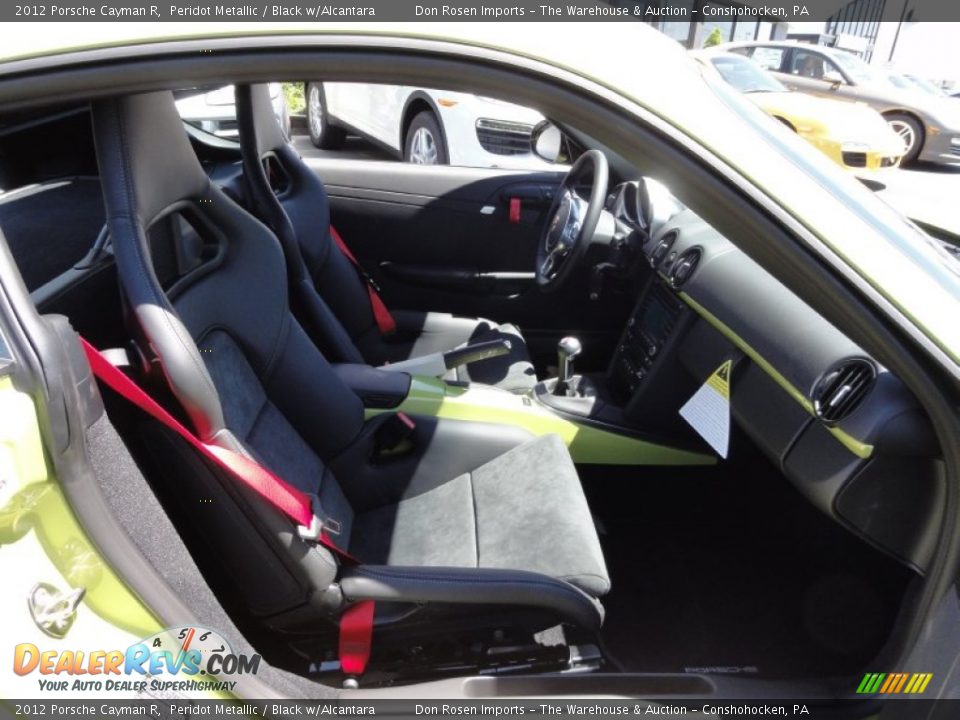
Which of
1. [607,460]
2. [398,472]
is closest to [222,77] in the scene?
[398,472]

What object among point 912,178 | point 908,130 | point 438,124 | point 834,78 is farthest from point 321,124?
point 908,130

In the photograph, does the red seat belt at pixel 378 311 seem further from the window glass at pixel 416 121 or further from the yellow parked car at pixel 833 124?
the yellow parked car at pixel 833 124

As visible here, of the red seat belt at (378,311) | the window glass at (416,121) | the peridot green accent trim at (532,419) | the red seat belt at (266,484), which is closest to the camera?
the red seat belt at (266,484)

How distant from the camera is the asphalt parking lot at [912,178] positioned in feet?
20.3

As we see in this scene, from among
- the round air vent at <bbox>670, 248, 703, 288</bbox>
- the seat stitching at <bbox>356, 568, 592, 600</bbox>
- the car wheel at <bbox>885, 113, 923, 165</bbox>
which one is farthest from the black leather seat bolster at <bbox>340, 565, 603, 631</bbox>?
the car wheel at <bbox>885, 113, 923, 165</bbox>

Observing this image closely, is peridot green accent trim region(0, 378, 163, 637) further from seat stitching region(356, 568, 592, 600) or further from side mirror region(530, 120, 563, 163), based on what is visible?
side mirror region(530, 120, 563, 163)

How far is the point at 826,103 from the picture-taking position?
720 centimetres

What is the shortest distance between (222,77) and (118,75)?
115 millimetres

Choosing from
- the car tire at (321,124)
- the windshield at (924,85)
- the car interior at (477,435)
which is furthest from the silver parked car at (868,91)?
the car interior at (477,435)

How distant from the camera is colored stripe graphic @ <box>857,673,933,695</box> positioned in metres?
1.02

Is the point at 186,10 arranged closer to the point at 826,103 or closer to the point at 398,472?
the point at 398,472

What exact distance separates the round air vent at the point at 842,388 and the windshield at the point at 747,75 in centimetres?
667

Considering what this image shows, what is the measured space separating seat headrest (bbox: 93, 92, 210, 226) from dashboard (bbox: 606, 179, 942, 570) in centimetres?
115

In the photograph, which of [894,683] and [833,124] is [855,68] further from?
[894,683]
